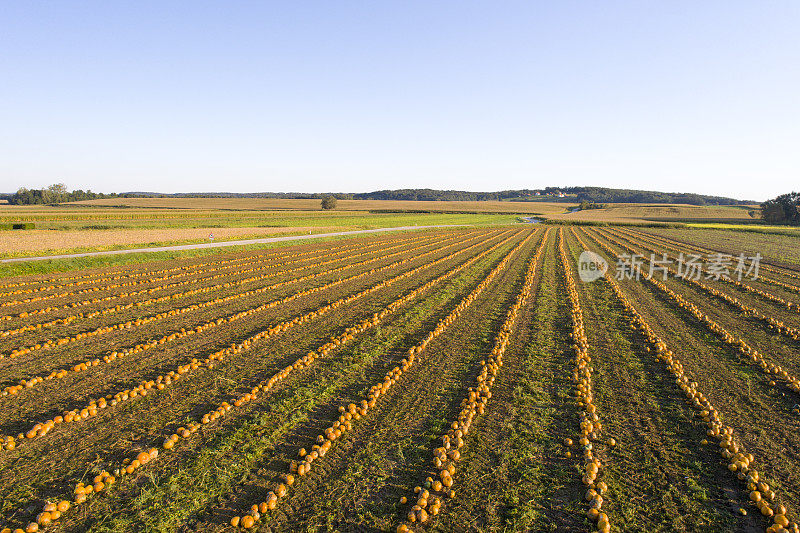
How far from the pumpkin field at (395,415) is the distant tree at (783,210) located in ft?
286

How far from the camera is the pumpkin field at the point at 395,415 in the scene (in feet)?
17.4

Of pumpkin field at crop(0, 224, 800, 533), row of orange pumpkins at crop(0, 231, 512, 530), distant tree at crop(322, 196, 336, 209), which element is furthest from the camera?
distant tree at crop(322, 196, 336, 209)

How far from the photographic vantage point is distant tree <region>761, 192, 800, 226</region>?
76250 mm

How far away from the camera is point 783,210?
7800 cm

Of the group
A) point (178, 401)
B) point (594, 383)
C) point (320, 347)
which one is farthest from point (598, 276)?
point (178, 401)

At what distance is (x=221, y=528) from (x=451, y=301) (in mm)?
12077

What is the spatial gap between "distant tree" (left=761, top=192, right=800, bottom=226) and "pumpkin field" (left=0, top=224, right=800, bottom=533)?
87200mm

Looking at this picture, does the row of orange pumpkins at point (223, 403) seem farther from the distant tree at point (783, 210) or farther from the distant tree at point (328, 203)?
the distant tree at point (328, 203)
